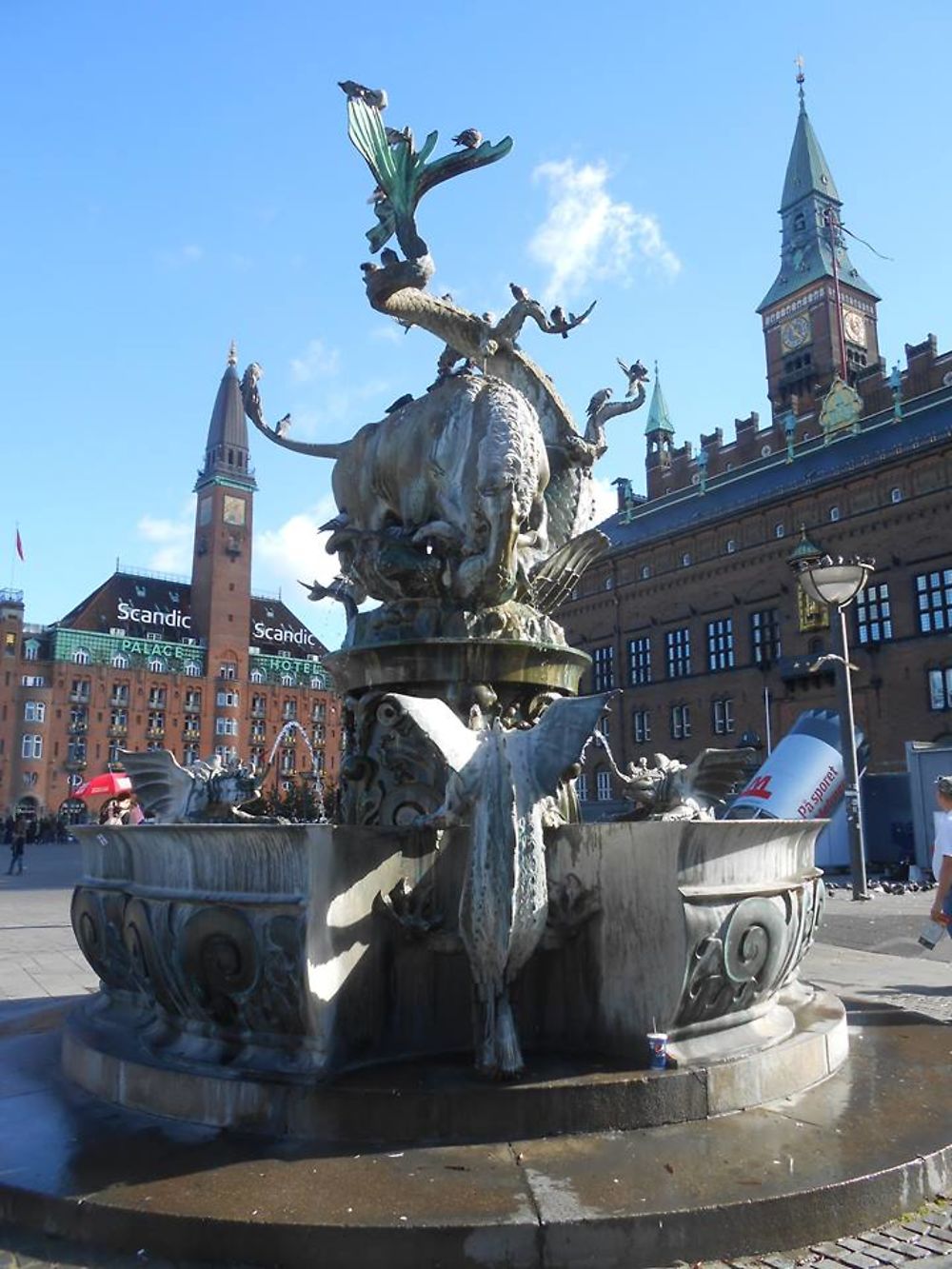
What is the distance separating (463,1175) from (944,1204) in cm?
168

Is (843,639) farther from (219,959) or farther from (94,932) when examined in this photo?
(219,959)

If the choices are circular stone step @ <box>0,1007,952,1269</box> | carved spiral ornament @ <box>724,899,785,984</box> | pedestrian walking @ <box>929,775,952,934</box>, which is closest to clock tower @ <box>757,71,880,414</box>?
pedestrian walking @ <box>929,775,952,934</box>

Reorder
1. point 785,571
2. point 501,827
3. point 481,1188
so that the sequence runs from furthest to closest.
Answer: point 785,571 < point 501,827 < point 481,1188

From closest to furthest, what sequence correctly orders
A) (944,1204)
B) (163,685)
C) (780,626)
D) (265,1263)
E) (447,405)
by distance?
(265,1263), (944,1204), (447,405), (780,626), (163,685)

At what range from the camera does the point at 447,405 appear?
7031 millimetres

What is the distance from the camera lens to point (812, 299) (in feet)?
224

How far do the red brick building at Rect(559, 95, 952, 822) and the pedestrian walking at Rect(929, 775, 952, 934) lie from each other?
30.4 meters

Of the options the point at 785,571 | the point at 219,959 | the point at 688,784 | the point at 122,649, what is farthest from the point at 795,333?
the point at 219,959

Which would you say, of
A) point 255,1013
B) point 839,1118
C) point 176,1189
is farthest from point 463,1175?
point 839,1118

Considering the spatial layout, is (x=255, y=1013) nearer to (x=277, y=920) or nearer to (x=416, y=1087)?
(x=277, y=920)

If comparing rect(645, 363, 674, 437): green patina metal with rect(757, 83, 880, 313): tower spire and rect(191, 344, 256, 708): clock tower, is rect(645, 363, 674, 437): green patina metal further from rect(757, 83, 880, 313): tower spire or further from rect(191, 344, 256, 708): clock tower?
rect(191, 344, 256, 708): clock tower

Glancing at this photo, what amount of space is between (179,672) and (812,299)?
205ft

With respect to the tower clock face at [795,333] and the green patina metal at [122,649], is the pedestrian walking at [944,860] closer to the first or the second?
the tower clock face at [795,333]

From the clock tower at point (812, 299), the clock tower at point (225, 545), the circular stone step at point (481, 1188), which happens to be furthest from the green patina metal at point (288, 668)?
the circular stone step at point (481, 1188)
